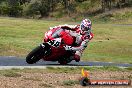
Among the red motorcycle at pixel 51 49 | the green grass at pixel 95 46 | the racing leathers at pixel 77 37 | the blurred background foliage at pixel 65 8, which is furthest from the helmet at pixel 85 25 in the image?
the blurred background foliage at pixel 65 8

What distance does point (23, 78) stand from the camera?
419 inches

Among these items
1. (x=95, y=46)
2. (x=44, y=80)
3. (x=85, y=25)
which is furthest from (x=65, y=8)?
(x=44, y=80)

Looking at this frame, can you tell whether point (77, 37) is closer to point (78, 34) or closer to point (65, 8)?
point (78, 34)

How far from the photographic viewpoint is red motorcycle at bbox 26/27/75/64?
48.7ft

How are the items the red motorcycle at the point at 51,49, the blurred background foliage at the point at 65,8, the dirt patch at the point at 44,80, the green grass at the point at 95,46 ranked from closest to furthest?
1. the dirt patch at the point at 44,80
2. the red motorcycle at the point at 51,49
3. the green grass at the point at 95,46
4. the blurred background foliage at the point at 65,8

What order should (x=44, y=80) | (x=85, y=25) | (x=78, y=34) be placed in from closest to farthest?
(x=44, y=80), (x=85, y=25), (x=78, y=34)

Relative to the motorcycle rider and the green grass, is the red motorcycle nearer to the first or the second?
the motorcycle rider

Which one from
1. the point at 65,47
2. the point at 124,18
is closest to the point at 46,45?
the point at 65,47

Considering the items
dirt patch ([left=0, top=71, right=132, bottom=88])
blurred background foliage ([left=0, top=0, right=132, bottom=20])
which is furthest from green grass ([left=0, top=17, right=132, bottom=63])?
blurred background foliage ([left=0, top=0, right=132, bottom=20])

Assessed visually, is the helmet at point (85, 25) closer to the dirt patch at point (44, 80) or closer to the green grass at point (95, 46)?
the dirt patch at point (44, 80)

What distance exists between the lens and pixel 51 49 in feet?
49.3

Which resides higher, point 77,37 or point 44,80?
point 44,80

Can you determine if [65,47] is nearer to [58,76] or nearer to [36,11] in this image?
[58,76]

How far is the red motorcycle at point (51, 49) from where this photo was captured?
584 inches
